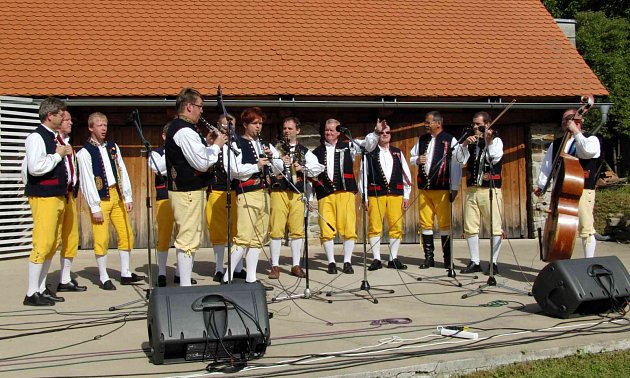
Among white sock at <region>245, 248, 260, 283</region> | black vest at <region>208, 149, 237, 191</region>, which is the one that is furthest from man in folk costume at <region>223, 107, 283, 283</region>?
black vest at <region>208, 149, 237, 191</region>

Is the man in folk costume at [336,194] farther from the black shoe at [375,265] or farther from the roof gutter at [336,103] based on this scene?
the roof gutter at [336,103]

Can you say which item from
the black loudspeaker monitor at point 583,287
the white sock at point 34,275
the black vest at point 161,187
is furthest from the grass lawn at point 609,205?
the white sock at point 34,275

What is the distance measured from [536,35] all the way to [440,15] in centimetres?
183

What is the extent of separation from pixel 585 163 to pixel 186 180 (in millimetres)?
4415

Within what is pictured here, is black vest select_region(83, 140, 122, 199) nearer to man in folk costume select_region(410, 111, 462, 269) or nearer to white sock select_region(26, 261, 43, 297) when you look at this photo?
white sock select_region(26, 261, 43, 297)

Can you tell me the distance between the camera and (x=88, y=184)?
869cm

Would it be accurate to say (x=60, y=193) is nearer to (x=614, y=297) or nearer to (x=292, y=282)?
(x=292, y=282)

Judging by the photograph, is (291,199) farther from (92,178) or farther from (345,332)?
(345,332)

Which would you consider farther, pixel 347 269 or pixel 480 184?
pixel 347 269

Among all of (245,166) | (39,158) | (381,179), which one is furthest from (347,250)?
(39,158)

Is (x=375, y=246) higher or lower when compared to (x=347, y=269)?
higher

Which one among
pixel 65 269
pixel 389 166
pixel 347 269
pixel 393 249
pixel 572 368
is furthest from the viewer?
Result: pixel 389 166

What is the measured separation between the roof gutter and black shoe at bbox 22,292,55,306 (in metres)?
4.70

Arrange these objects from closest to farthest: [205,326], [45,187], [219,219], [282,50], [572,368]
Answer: [205,326], [572,368], [45,187], [219,219], [282,50]
